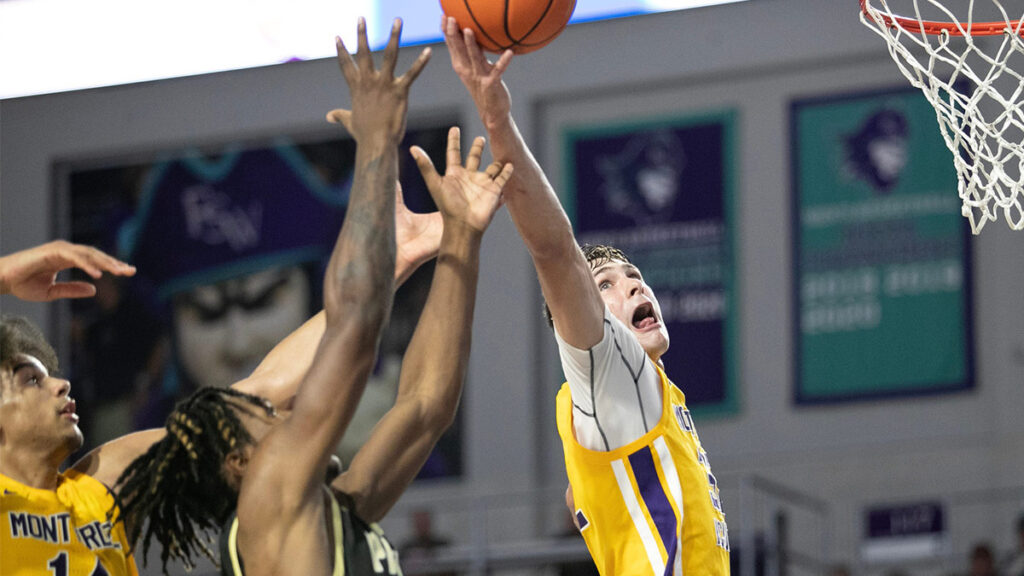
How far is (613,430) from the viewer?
3188 mm

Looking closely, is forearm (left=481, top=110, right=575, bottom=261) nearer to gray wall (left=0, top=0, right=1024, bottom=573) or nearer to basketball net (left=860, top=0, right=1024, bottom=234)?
basketball net (left=860, top=0, right=1024, bottom=234)

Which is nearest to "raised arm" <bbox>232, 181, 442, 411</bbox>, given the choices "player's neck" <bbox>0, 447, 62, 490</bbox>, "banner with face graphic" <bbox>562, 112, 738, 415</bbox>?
"player's neck" <bbox>0, 447, 62, 490</bbox>

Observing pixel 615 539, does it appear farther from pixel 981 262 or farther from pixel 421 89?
pixel 421 89

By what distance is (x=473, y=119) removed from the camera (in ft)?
37.4

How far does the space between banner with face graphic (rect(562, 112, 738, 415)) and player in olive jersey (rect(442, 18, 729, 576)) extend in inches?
288

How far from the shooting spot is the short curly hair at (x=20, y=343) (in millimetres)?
3699

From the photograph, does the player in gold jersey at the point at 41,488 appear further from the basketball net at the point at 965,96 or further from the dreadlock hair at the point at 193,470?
the basketball net at the point at 965,96

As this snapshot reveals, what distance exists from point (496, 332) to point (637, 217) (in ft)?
4.71

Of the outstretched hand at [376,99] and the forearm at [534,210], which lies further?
the forearm at [534,210]

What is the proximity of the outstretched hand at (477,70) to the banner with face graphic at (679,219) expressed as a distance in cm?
773

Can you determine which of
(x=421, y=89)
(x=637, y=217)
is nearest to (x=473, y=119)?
(x=421, y=89)

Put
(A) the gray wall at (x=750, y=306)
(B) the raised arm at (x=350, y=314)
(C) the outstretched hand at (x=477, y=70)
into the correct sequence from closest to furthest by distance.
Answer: (B) the raised arm at (x=350, y=314), (C) the outstretched hand at (x=477, y=70), (A) the gray wall at (x=750, y=306)

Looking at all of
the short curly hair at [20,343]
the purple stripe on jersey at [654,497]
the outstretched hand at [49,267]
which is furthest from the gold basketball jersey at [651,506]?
the short curly hair at [20,343]

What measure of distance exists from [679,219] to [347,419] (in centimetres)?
840
